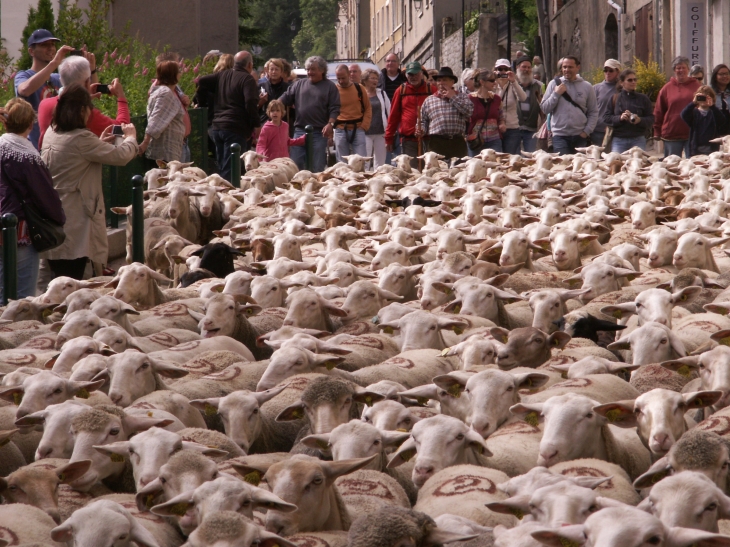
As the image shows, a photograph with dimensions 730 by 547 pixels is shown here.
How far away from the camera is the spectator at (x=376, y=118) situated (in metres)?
17.2

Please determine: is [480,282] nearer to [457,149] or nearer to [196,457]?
[196,457]

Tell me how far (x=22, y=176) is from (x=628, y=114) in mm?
10332

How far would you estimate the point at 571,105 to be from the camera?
15.3 m

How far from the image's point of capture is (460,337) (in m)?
7.23

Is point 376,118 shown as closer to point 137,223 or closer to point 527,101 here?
point 527,101

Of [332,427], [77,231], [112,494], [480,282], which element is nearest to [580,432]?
[332,427]

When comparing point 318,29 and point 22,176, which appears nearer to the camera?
point 22,176

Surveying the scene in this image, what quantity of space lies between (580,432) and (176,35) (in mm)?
20091

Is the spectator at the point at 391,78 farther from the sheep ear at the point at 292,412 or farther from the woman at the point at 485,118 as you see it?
the sheep ear at the point at 292,412

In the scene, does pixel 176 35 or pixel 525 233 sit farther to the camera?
pixel 176 35

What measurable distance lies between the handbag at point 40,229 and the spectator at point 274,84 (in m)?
9.22

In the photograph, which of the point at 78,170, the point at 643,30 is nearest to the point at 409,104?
the point at 78,170

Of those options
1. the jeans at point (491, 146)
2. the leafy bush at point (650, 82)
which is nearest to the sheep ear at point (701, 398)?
the jeans at point (491, 146)

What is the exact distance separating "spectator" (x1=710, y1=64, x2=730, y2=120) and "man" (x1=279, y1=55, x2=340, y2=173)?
5397 mm
